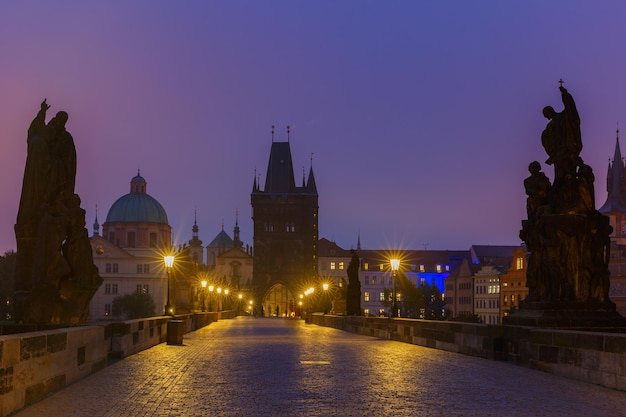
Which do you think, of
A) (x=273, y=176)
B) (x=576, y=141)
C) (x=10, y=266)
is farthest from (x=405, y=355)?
(x=273, y=176)

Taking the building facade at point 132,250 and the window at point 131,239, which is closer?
the building facade at point 132,250

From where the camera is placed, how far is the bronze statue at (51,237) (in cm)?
1686

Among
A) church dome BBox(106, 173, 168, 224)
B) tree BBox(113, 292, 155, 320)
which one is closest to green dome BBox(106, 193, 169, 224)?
church dome BBox(106, 173, 168, 224)

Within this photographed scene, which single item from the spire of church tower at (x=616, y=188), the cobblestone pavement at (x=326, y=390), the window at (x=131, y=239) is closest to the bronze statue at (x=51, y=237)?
the cobblestone pavement at (x=326, y=390)

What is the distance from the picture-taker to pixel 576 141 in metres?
19.4

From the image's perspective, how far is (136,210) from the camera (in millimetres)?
160875

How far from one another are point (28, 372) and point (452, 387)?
616 centimetres

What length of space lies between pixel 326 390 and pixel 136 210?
497 ft

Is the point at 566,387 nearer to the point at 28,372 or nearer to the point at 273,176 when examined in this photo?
the point at 28,372

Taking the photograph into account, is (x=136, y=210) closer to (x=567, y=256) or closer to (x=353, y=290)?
(x=353, y=290)

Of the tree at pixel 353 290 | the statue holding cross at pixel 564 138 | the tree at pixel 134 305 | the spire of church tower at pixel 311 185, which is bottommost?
the tree at pixel 134 305

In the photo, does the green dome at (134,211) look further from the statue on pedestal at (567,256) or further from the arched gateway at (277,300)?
the statue on pedestal at (567,256)

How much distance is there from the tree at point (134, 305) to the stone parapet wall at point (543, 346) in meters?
113

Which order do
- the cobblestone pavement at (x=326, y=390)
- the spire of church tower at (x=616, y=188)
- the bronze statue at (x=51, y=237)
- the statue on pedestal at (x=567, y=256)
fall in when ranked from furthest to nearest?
the spire of church tower at (x=616, y=188)
the statue on pedestal at (x=567, y=256)
the bronze statue at (x=51, y=237)
the cobblestone pavement at (x=326, y=390)
